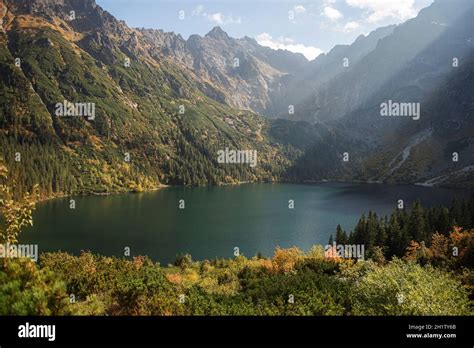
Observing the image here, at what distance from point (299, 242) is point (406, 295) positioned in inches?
3267

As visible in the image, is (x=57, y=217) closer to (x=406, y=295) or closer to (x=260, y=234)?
(x=260, y=234)

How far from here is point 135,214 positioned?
479ft

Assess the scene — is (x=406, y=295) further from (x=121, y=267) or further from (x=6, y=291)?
(x=121, y=267)

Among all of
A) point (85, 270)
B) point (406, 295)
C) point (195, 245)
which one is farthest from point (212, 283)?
point (195, 245)

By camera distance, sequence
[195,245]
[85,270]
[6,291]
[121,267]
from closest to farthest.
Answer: [6,291]
[85,270]
[121,267]
[195,245]

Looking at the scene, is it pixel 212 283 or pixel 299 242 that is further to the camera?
pixel 299 242

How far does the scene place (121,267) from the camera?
1743 inches

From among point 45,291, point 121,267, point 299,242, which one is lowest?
point 299,242
